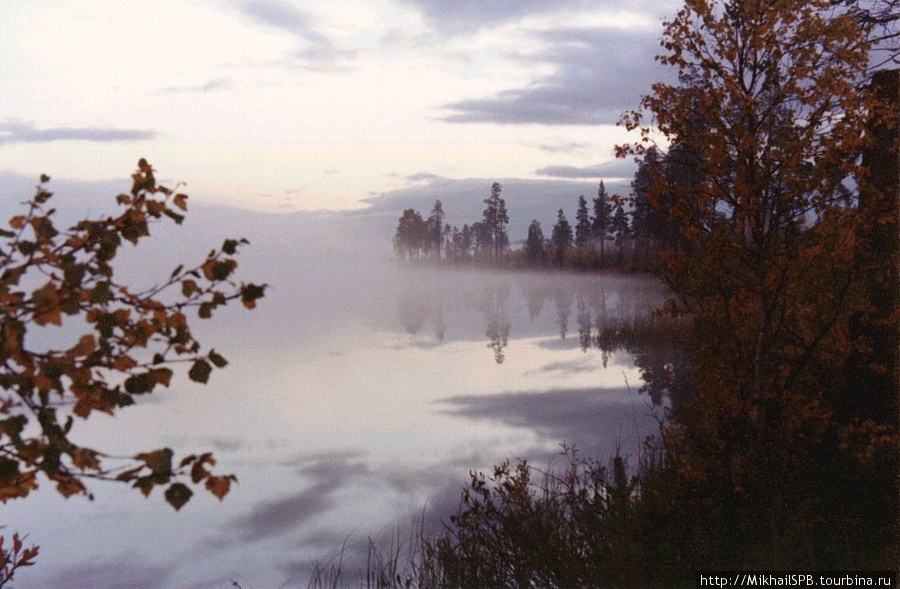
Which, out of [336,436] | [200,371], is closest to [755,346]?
[200,371]

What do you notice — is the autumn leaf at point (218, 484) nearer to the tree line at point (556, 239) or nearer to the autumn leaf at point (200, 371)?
the autumn leaf at point (200, 371)

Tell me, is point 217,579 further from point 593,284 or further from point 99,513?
point 593,284

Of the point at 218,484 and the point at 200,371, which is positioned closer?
the point at 218,484

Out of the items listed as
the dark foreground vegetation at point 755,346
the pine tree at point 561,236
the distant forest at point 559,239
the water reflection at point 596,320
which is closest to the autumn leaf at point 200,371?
the dark foreground vegetation at point 755,346

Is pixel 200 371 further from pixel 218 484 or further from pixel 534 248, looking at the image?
pixel 534 248

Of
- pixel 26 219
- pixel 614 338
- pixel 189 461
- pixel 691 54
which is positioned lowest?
pixel 614 338

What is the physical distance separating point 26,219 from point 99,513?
13.3m

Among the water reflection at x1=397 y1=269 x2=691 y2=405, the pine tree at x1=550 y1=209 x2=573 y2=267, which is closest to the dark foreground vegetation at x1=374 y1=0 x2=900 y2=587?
the water reflection at x1=397 y1=269 x2=691 y2=405

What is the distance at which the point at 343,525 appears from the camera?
12.8m

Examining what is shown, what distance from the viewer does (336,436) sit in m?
19.5

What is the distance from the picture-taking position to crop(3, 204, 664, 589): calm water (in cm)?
1177

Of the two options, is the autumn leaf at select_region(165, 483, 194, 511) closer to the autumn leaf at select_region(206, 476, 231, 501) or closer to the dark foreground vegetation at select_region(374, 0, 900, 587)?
the autumn leaf at select_region(206, 476, 231, 501)

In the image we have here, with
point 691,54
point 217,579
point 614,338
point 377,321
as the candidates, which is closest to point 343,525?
point 217,579

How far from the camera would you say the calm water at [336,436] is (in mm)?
11773
